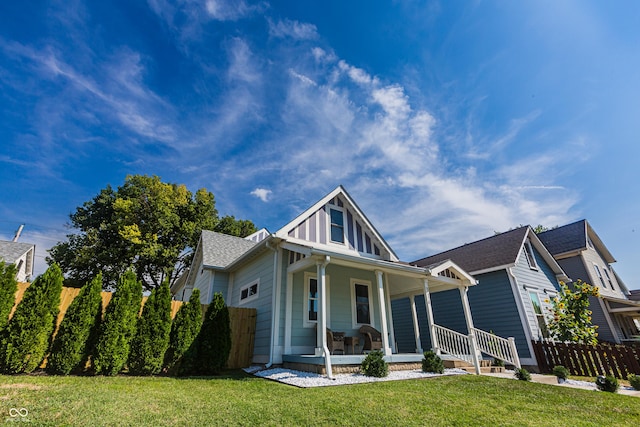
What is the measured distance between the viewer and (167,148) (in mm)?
12648

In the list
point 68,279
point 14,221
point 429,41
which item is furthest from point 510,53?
point 14,221

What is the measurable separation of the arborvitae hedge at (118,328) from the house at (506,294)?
11.8 metres

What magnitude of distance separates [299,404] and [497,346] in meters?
8.37

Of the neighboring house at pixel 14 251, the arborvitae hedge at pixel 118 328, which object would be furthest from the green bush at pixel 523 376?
the neighboring house at pixel 14 251

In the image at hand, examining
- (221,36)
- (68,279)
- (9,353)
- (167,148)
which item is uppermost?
(221,36)

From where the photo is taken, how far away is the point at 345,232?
11.3m

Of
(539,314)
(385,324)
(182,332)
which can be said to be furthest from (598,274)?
(182,332)

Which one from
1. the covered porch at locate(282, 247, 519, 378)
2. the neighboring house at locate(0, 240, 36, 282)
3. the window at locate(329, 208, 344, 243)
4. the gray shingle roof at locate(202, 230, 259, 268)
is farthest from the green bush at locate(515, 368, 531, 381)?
the neighboring house at locate(0, 240, 36, 282)

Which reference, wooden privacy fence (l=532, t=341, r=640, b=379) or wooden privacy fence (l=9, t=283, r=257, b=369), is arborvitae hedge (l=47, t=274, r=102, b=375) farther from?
wooden privacy fence (l=532, t=341, r=640, b=379)

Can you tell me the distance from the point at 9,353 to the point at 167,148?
9.21 metres

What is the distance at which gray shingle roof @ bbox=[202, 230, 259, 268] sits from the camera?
40.4ft

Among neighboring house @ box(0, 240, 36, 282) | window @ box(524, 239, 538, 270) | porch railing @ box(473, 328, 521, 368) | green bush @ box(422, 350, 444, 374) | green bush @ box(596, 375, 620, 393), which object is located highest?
neighboring house @ box(0, 240, 36, 282)

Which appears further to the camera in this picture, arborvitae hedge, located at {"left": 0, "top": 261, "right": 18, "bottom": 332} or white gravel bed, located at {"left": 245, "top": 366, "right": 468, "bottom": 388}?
white gravel bed, located at {"left": 245, "top": 366, "right": 468, "bottom": 388}

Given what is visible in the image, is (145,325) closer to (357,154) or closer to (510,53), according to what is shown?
(357,154)
